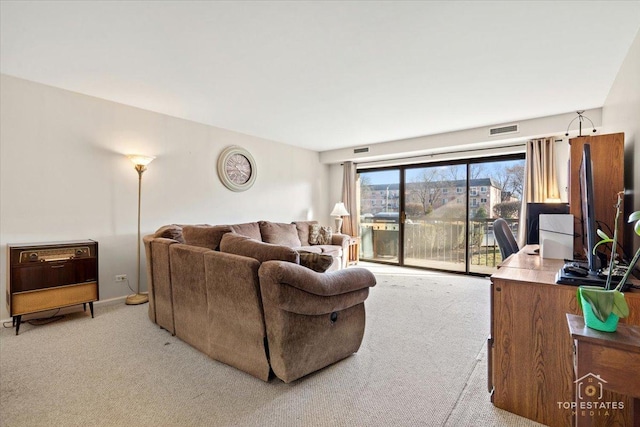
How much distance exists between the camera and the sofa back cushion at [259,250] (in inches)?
77.8

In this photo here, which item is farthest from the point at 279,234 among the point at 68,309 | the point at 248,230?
the point at 68,309

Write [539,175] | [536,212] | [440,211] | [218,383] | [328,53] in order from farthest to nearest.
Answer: [440,211] < [539,175] < [536,212] < [328,53] < [218,383]

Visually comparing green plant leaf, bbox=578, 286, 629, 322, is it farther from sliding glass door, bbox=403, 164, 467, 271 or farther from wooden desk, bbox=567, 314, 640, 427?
sliding glass door, bbox=403, 164, 467, 271

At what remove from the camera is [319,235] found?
566 centimetres

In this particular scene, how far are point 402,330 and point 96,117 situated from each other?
13.6 feet

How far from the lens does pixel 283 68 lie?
273 centimetres

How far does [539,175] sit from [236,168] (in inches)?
182

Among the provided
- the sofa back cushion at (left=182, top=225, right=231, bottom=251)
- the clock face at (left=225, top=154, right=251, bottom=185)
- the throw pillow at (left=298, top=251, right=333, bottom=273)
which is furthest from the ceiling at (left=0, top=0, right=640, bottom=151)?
the throw pillow at (left=298, top=251, right=333, bottom=273)

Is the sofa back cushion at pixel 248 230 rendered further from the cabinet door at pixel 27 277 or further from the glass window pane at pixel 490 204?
the glass window pane at pixel 490 204

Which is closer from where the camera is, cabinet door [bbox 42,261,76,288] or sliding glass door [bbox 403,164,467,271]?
cabinet door [bbox 42,261,76,288]

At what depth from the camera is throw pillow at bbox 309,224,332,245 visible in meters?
5.62

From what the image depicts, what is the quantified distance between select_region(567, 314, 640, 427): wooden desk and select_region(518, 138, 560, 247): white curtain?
12.2 feet

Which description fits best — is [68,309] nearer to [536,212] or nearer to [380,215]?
[380,215]

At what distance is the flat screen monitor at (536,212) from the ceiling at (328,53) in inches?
48.3
